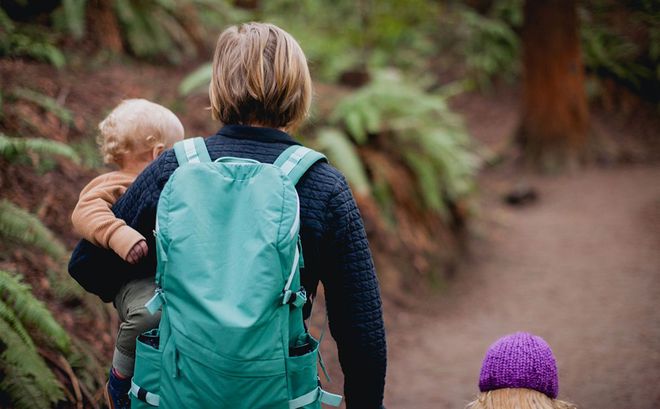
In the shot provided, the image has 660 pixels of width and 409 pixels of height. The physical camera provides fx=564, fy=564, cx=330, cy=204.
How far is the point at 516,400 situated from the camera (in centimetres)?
227

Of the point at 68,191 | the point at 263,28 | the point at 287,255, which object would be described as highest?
the point at 263,28

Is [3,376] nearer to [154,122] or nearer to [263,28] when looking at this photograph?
[154,122]

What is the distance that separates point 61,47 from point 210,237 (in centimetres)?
530

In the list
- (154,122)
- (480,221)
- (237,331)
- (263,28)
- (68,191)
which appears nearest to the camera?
(237,331)

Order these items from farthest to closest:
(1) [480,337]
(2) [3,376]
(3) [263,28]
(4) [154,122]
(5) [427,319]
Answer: (5) [427,319] < (1) [480,337] < (2) [3,376] < (4) [154,122] < (3) [263,28]

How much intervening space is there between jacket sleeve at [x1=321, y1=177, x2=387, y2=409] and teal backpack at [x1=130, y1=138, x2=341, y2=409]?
19 centimetres

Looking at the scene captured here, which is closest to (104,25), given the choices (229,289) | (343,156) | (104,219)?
(343,156)

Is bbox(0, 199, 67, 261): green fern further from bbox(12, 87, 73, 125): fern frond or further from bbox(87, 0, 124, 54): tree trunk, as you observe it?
bbox(87, 0, 124, 54): tree trunk

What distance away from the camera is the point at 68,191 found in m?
4.49

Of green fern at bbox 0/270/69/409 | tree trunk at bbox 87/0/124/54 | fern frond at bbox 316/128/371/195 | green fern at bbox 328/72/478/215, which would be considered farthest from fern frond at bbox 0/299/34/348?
tree trunk at bbox 87/0/124/54

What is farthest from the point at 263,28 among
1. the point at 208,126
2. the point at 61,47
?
the point at 61,47

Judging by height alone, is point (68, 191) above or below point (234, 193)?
below

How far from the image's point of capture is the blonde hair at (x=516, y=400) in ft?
7.39

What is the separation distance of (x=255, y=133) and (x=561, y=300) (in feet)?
17.7
